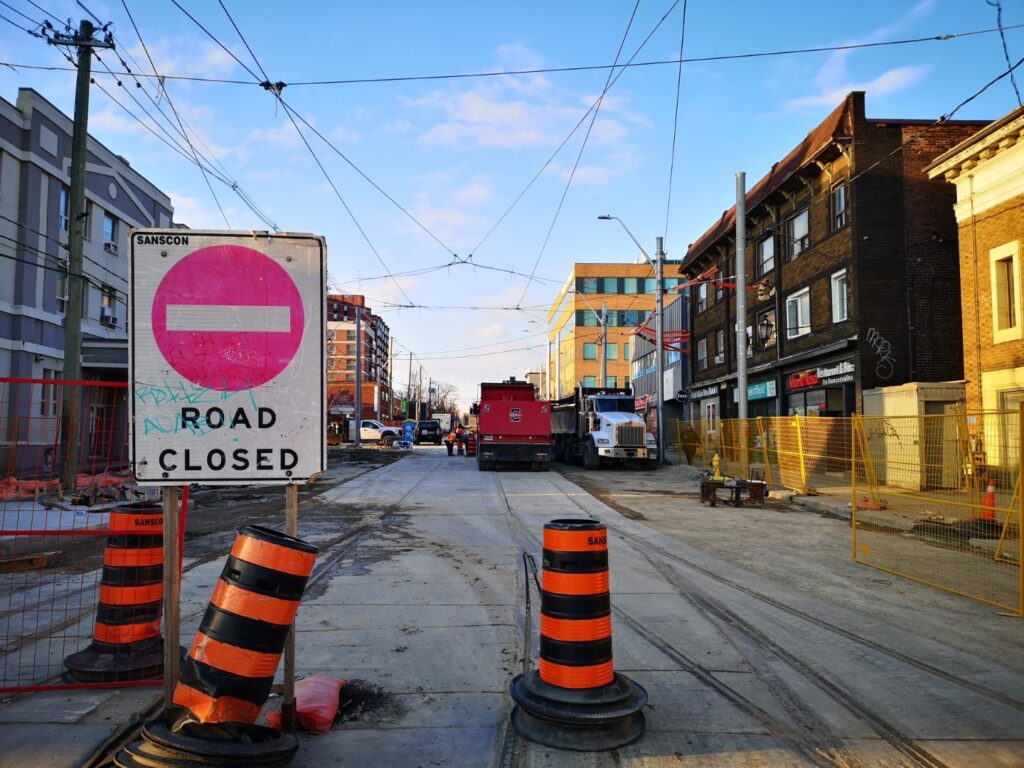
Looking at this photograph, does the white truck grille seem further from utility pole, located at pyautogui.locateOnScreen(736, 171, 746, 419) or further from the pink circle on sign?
the pink circle on sign

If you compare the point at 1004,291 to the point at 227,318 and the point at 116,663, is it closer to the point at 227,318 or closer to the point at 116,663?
the point at 227,318

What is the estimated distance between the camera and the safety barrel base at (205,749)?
108 inches

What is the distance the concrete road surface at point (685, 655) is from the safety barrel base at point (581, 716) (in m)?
0.07

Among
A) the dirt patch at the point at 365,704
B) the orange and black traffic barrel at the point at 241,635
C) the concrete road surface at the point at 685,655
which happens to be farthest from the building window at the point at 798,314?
the orange and black traffic barrel at the point at 241,635

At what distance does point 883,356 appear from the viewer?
20.6m

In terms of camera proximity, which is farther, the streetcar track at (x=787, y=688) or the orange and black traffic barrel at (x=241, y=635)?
the streetcar track at (x=787, y=688)

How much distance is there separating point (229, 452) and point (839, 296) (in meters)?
23.4

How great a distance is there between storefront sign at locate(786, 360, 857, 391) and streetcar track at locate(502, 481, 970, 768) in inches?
677

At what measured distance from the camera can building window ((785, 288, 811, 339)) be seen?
81.6 feet

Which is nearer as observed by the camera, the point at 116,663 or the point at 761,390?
the point at 116,663

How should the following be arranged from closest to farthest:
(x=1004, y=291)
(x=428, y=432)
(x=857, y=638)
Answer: (x=857, y=638)
(x=1004, y=291)
(x=428, y=432)

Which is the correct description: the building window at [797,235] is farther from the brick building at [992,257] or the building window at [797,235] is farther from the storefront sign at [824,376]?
the brick building at [992,257]

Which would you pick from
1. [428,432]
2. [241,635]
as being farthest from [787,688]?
[428,432]

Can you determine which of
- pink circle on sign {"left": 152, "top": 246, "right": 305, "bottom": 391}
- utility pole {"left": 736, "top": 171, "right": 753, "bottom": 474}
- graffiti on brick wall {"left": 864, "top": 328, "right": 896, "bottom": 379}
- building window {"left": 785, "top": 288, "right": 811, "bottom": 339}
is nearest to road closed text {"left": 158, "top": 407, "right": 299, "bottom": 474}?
pink circle on sign {"left": 152, "top": 246, "right": 305, "bottom": 391}
